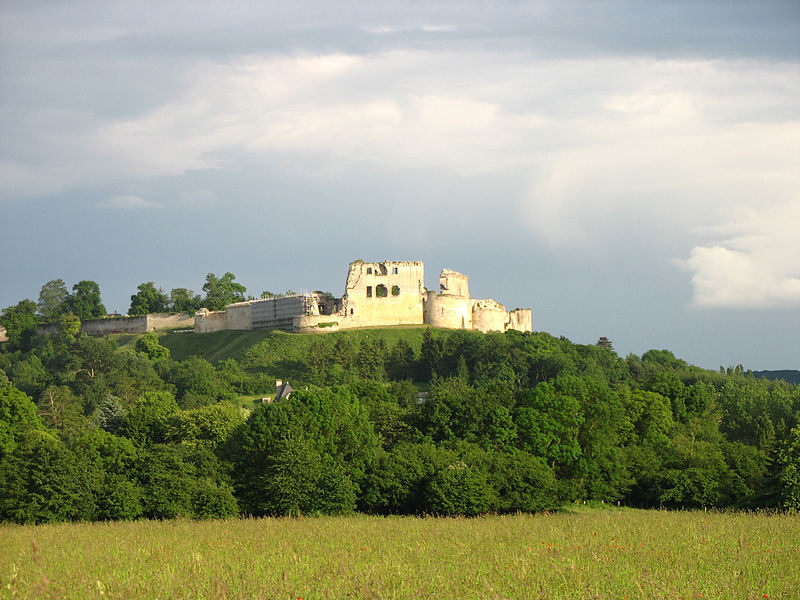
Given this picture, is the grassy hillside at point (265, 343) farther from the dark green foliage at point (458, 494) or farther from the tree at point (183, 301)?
the dark green foliage at point (458, 494)

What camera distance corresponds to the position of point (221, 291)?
133 metres

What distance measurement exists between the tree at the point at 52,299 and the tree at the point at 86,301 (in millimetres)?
909

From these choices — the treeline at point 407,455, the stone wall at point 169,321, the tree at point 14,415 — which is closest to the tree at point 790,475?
the treeline at point 407,455

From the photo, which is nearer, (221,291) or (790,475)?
(790,475)

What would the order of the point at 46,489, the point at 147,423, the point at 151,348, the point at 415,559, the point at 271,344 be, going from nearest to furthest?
the point at 415,559, the point at 46,489, the point at 147,423, the point at 271,344, the point at 151,348

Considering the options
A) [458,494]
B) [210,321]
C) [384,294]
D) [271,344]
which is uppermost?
[384,294]

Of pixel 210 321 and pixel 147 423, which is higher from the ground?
pixel 210 321

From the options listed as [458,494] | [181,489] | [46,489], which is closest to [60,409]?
[46,489]

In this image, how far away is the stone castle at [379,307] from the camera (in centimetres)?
11519

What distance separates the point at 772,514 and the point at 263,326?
83961 mm

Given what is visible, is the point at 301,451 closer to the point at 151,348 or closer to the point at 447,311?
the point at 447,311

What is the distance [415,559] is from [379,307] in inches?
3669

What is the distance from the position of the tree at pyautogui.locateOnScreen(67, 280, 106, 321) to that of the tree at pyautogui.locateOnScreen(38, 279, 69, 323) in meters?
0.91

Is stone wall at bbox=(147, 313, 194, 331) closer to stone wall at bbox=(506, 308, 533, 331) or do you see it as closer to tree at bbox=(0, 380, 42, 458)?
stone wall at bbox=(506, 308, 533, 331)
